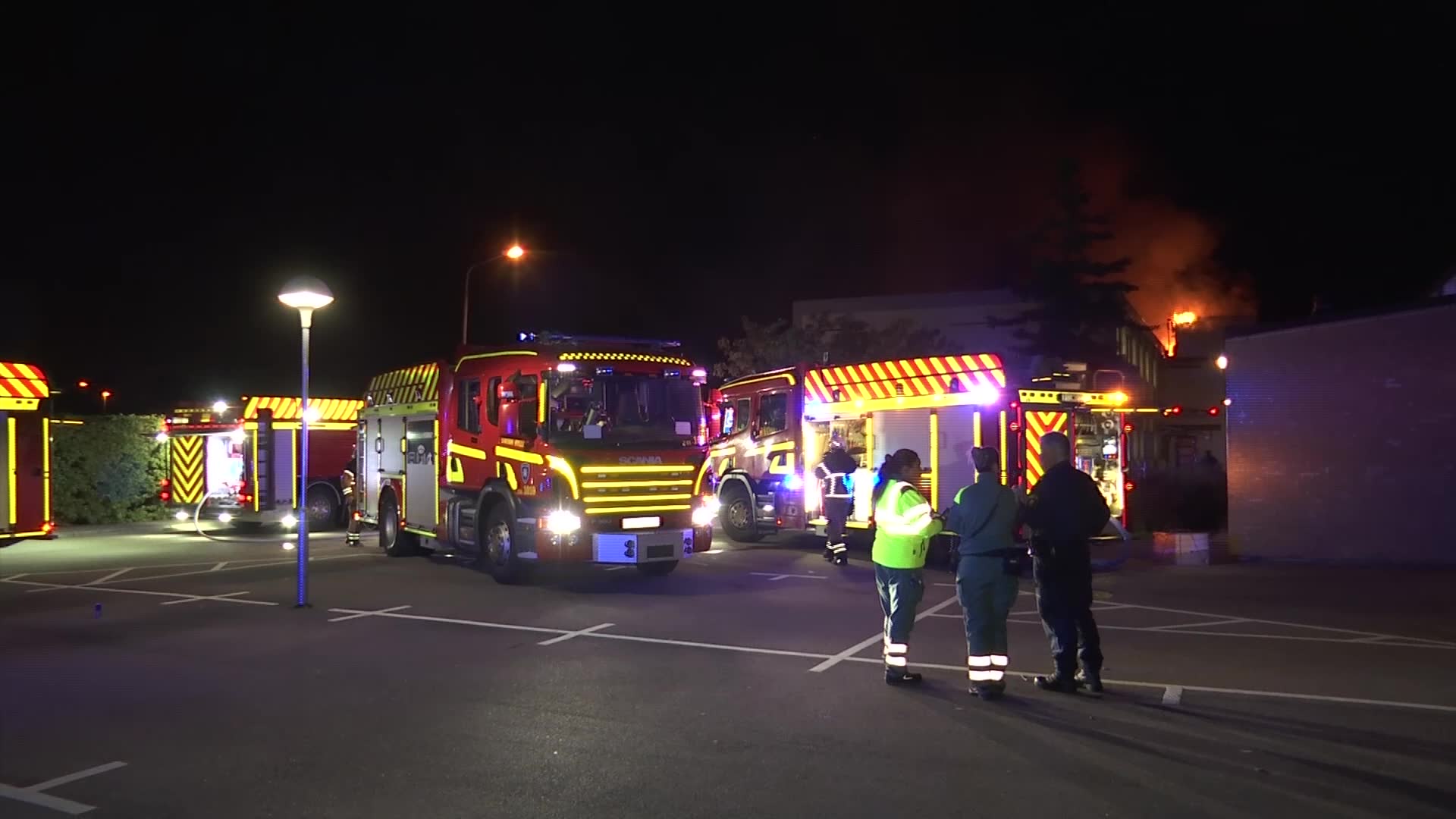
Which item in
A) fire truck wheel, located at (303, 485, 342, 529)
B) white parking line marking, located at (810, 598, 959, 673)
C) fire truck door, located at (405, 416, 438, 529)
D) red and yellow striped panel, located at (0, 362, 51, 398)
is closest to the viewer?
white parking line marking, located at (810, 598, 959, 673)

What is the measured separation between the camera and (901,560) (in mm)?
7773

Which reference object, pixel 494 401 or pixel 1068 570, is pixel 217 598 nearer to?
pixel 494 401

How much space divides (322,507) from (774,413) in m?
10.7

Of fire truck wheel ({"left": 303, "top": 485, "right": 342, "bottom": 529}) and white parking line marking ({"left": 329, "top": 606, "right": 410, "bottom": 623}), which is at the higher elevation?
fire truck wheel ({"left": 303, "top": 485, "right": 342, "bottom": 529})

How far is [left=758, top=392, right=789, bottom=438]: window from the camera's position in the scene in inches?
704

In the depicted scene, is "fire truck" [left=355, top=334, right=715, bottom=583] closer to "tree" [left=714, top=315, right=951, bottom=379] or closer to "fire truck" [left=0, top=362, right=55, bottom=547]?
"fire truck" [left=0, top=362, right=55, bottom=547]

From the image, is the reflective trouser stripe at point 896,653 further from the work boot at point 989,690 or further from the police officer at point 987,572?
the work boot at point 989,690

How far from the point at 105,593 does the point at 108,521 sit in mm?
13440

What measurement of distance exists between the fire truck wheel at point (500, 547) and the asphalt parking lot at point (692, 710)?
2.78 ft

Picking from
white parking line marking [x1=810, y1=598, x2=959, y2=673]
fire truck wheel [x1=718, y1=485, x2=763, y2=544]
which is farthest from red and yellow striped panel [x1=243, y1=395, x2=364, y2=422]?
white parking line marking [x1=810, y1=598, x2=959, y2=673]

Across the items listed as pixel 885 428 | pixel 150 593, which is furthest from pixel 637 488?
pixel 150 593

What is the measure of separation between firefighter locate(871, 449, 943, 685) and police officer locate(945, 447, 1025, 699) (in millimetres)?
224

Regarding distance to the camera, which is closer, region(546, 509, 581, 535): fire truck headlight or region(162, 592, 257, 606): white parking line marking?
region(162, 592, 257, 606): white parking line marking

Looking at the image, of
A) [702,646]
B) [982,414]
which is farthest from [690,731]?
[982,414]
